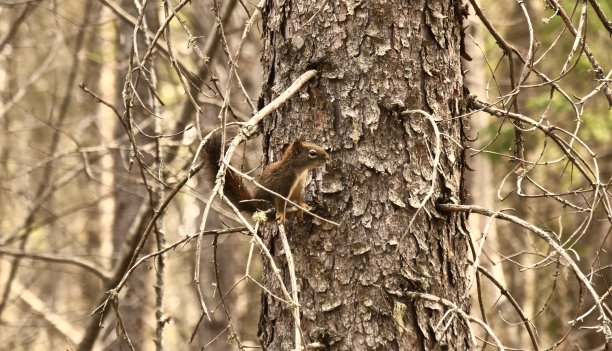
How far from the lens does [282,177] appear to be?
8.07ft

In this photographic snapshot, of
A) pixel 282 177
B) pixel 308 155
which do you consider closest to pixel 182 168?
pixel 282 177

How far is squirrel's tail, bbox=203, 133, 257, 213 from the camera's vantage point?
265cm

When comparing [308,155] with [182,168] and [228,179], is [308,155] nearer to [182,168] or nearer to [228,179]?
[228,179]

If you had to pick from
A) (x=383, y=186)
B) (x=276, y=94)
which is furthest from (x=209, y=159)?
(x=383, y=186)

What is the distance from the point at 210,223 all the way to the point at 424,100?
552 cm

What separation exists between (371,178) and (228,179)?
0.59m

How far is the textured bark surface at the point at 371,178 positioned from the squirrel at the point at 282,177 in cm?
6

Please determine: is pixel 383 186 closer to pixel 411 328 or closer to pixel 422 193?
pixel 422 193

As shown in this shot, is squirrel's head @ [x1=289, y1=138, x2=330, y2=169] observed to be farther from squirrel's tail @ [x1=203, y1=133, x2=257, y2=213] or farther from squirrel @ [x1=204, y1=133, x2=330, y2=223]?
squirrel's tail @ [x1=203, y1=133, x2=257, y2=213]

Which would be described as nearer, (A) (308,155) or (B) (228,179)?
(A) (308,155)

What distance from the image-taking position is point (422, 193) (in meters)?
2.33

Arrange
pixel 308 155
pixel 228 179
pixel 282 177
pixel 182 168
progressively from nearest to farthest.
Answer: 1. pixel 308 155
2. pixel 282 177
3. pixel 228 179
4. pixel 182 168

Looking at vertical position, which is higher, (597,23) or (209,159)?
(597,23)

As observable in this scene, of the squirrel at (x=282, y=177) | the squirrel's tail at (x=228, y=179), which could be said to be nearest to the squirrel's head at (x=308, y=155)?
the squirrel at (x=282, y=177)
